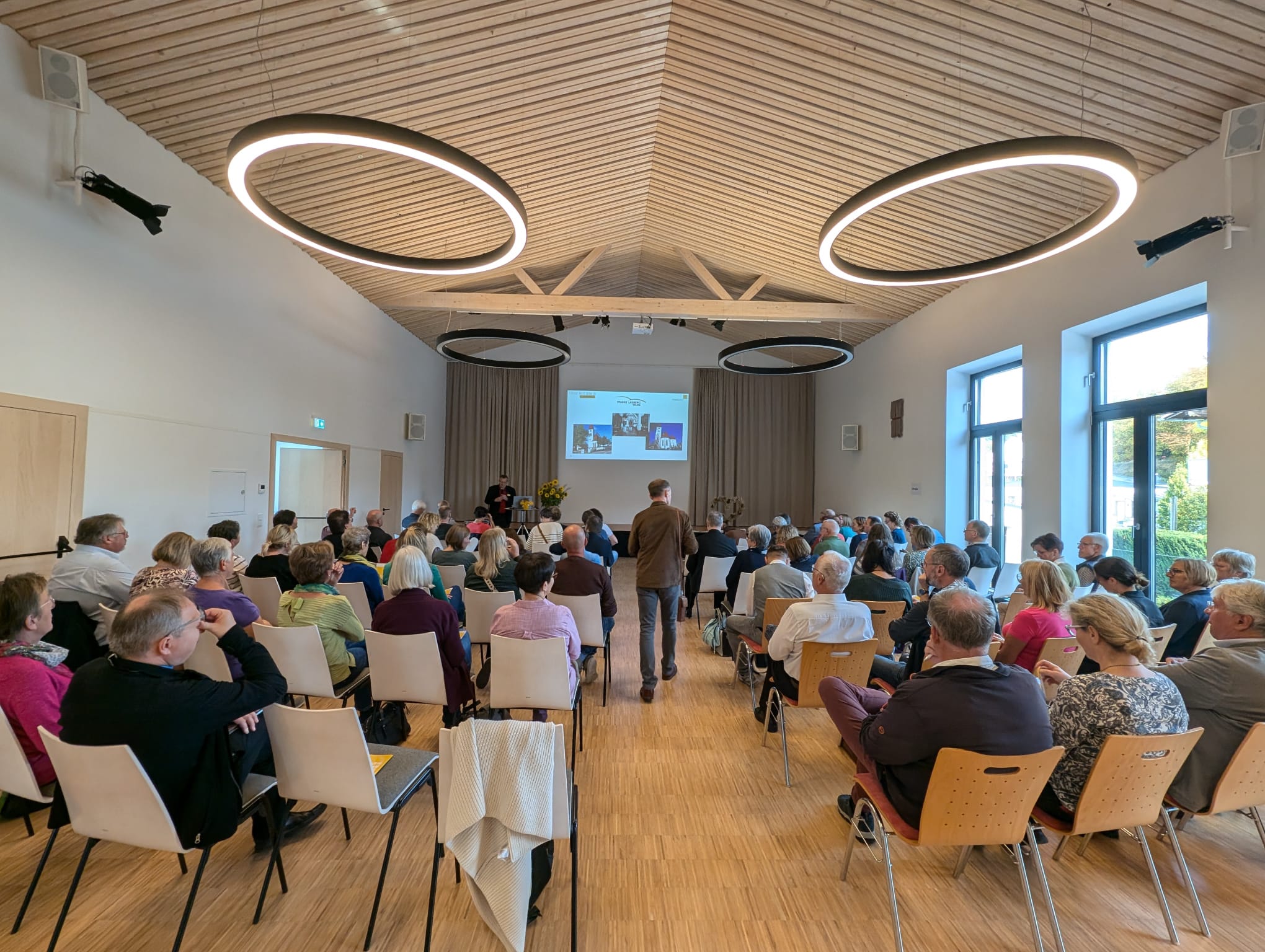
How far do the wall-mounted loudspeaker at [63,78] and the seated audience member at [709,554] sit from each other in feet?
17.8

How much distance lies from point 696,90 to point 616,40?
2.95ft

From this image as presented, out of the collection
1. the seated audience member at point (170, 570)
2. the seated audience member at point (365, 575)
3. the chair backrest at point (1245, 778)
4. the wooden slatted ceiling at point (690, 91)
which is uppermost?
the wooden slatted ceiling at point (690, 91)

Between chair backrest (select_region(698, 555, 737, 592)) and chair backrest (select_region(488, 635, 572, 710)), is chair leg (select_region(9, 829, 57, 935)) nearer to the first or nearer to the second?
chair backrest (select_region(488, 635, 572, 710))

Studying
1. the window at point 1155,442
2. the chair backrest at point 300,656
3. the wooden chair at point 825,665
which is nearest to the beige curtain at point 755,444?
the window at point 1155,442

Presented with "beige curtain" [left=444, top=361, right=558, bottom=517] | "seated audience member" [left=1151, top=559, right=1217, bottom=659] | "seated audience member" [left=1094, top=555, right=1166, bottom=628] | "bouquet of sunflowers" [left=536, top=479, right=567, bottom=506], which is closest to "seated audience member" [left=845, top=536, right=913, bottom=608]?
"seated audience member" [left=1094, top=555, right=1166, bottom=628]

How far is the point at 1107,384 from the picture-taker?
247 inches

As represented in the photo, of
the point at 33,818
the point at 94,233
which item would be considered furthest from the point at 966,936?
the point at 94,233

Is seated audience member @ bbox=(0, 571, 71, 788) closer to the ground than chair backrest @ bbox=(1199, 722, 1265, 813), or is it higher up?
higher up

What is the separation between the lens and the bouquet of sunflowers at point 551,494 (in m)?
12.6

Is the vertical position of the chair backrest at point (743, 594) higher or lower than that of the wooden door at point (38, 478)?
lower

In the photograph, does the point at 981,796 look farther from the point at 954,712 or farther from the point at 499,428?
the point at 499,428

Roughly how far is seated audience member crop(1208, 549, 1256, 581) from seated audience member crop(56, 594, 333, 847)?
4.76 meters

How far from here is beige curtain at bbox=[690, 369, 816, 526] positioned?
13734mm

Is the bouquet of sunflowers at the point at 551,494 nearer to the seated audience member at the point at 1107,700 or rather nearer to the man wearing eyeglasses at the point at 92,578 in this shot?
the man wearing eyeglasses at the point at 92,578
